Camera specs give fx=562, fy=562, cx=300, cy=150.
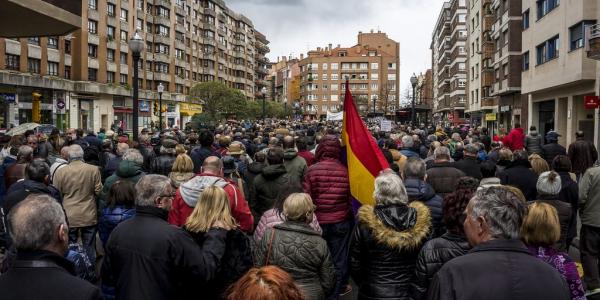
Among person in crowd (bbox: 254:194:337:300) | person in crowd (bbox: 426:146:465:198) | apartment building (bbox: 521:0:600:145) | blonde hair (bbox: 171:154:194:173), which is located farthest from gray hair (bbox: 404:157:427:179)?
apartment building (bbox: 521:0:600:145)

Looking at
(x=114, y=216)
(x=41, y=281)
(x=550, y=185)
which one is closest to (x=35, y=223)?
(x=41, y=281)

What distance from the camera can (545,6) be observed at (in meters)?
29.6

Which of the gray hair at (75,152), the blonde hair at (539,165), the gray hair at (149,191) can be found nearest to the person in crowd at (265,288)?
the gray hair at (149,191)

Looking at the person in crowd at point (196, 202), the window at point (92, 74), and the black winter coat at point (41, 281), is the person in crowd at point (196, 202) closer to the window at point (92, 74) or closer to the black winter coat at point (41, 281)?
the black winter coat at point (41, 281)

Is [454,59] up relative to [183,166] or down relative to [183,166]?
up

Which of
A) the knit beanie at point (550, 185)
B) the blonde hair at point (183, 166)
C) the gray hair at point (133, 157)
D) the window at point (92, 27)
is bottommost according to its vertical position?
the knit beanie at point (550, 185)

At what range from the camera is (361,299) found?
4746 millimetres

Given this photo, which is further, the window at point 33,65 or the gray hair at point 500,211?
the window at point 33,65

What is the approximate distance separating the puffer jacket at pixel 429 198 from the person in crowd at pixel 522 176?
7.78ft

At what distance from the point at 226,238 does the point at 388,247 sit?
1.28 m

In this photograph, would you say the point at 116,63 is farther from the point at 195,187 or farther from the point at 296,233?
the point at 296,233

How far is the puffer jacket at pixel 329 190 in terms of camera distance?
6.52m

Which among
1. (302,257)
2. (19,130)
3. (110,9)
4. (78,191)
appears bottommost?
(302,257)

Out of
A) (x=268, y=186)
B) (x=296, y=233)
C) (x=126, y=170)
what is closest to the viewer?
(x=296, y=233)
